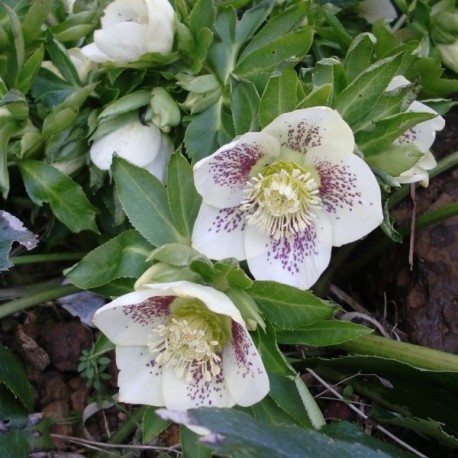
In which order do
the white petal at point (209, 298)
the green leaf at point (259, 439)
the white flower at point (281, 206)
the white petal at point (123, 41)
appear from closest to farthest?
the green leaf at point (259, 439)
the white petal at point (209, 298)
the white flower at point (281, 206)
the white petal at point (123, 41)

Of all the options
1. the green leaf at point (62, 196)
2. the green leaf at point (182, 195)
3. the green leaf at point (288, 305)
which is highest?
the green leaf at point (182, 195)

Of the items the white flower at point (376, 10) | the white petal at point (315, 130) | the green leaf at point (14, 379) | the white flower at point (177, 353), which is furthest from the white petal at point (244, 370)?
the white flower at point (376, 10)

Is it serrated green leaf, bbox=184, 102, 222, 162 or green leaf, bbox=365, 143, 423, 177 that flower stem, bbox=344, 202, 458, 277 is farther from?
serrated green leaf, bbox=184, 102, 222, 162

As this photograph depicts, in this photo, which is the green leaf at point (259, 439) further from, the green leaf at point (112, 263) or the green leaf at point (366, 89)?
the green leaf at point (366, 89)

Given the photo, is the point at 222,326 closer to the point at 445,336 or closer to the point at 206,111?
the point at 206,111

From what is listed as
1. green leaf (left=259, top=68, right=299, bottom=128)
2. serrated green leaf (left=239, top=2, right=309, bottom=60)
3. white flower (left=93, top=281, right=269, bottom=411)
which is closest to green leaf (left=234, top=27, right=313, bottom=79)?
serrated green leaf (left=239, top=2, right=309, bottom=60)
